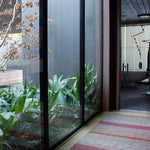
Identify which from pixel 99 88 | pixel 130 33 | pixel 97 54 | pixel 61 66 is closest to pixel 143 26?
pixel 130 33

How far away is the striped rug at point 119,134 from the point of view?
2375 millimetres

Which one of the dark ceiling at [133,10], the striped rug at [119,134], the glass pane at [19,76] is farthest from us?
the dark ceiling at [133,10]

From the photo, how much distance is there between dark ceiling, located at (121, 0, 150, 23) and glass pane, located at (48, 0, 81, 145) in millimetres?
1587

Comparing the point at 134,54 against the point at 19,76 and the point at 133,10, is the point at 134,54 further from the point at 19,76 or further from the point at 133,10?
the point at 19,76

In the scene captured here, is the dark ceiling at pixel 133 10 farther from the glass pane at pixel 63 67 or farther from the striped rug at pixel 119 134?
the striped rug at pixel 119 134

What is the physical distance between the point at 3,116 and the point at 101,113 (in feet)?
8.15

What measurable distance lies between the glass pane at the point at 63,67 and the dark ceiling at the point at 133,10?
1.59 meters

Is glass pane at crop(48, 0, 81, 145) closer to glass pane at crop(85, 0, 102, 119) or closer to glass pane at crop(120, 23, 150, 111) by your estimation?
glass pane at crop(85, 0, 102, 119)

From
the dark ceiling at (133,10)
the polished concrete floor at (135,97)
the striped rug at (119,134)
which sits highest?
the dark ceiling at (133,10)

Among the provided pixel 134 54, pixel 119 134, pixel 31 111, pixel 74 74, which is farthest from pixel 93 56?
pixel 31 111

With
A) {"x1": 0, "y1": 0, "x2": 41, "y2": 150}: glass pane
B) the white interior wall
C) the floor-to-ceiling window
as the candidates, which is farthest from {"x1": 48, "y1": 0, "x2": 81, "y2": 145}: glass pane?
the white interior wall

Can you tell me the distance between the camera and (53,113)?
7.52 feet

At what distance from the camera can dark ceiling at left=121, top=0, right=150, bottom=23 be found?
161 inches

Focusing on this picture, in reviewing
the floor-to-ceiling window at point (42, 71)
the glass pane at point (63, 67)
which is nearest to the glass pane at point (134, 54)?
the floor-to-ceiling window at point (42, 71)
